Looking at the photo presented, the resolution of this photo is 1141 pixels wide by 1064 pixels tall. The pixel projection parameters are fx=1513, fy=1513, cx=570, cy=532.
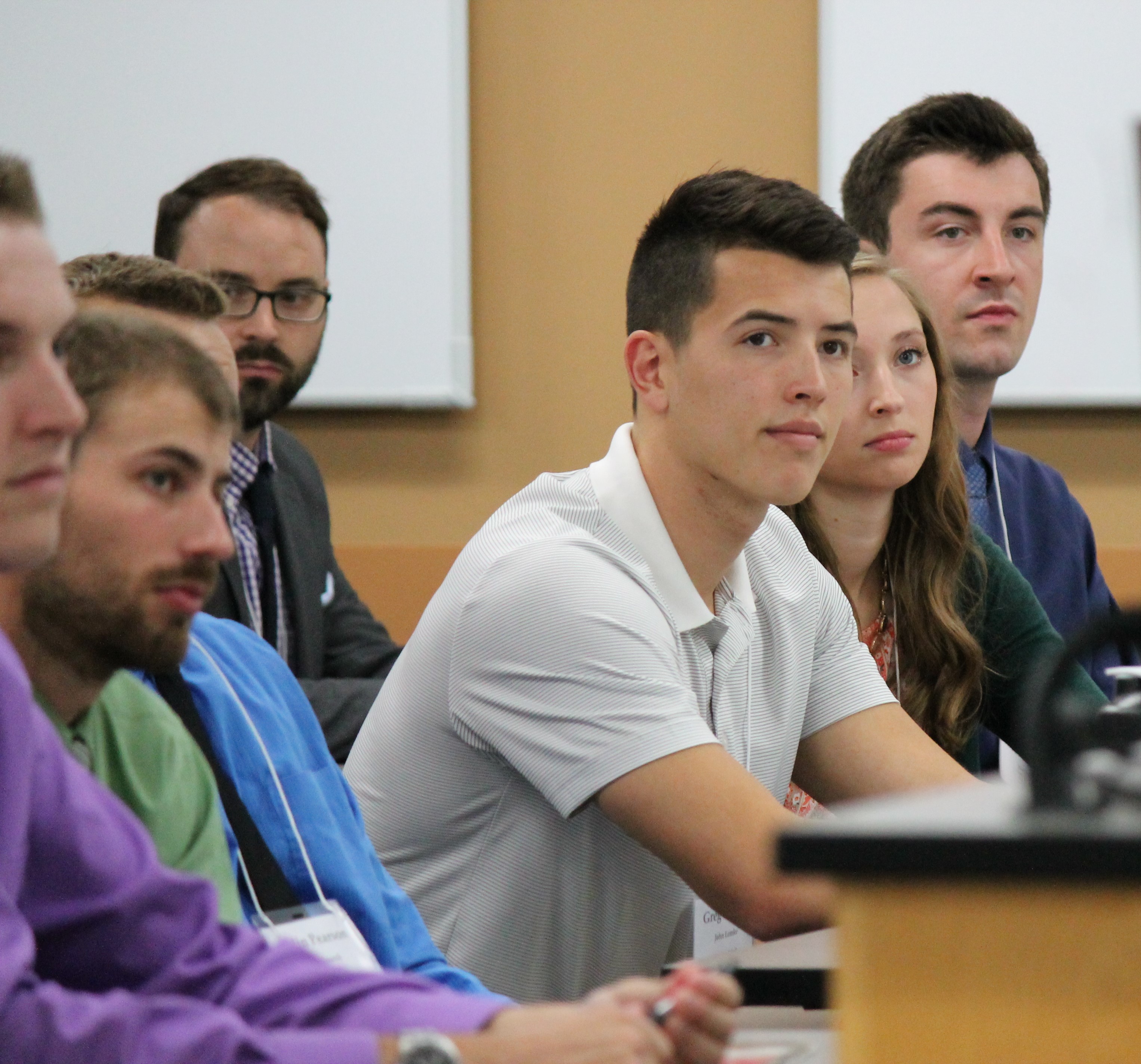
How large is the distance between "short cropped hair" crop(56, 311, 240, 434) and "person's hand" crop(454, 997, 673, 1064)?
0.51 m

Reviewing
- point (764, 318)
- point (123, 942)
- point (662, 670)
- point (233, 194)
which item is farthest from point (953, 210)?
point (123, 942)

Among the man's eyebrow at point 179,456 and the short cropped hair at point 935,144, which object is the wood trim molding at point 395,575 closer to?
the short cropped hair at point 935,144

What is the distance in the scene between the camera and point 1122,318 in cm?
313

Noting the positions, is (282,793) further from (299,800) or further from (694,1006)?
(694,1006)

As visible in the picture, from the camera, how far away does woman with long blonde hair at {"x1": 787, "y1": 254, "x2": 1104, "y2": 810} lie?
80.9 inches

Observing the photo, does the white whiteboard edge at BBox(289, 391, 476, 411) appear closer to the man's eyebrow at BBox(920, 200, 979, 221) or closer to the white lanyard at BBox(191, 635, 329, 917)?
the man's eyebrow at BBox(920, 200, 979, 221)

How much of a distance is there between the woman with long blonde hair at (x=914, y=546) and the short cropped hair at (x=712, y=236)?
0.27m

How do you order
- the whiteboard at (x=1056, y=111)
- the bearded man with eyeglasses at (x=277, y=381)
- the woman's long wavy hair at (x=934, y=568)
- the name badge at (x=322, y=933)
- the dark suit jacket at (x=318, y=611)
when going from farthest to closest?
the whiteboard at (x=1056, y=111) < the bearded man with eyeglasses at (x=277, y=381) < the dark suit jacket at (x=318, y=611) < the woman's long wavy hair at (x=934, y=568) < the name badge at (x=322, y=933)

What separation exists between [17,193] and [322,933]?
63cm

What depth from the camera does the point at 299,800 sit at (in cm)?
136

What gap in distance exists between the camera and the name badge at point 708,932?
5.24 ft

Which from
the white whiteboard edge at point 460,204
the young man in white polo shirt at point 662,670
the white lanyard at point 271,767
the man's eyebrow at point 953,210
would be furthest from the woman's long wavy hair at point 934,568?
the white whiteboard edge at point 460,204

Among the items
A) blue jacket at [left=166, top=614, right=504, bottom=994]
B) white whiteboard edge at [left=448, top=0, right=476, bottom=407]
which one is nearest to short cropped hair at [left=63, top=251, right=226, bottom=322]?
blue jacket at [left=166, top=614, right=504, bottom=994]

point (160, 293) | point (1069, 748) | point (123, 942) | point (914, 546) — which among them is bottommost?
point (123, 942)
